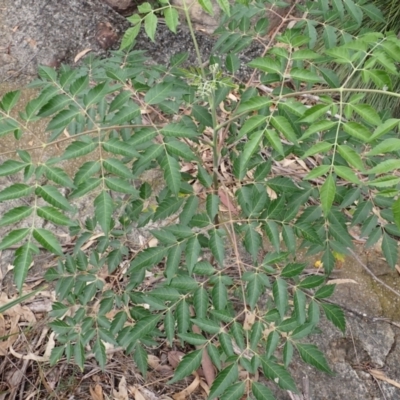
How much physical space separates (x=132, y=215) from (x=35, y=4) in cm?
240

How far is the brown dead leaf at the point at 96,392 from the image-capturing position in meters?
2.20

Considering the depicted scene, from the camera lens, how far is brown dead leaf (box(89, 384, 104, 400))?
7.23ft

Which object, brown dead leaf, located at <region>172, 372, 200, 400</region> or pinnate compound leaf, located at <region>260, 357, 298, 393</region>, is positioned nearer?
pinnate compound leaf, located at <region>260, 357, 298, 393</region>

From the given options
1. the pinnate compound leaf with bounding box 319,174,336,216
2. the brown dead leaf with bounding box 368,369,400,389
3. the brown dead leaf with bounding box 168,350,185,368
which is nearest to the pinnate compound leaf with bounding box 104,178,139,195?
the pinnate compound leaf with bounding box 319,174,336,216

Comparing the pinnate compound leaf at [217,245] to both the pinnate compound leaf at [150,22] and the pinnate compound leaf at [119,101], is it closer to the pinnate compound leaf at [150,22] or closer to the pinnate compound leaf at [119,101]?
the pinnate compound leaf at [119,101]

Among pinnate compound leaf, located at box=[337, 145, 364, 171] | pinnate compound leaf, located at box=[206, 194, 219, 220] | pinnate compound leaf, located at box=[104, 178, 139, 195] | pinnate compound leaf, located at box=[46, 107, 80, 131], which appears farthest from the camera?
pinnate compound leaf, located at box=[206, 194, 219, 220]

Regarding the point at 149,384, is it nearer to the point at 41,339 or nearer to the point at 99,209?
the point at 41,339

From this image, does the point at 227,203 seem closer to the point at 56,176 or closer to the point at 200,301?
the point at 200,301

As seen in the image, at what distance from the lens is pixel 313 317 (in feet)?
5.11

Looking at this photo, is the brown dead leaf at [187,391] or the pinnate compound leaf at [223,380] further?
the brown dead leaf at [187,391]

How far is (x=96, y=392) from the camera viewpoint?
2.21 m

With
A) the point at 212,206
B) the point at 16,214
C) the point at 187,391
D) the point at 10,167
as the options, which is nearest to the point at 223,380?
the point at 212,206

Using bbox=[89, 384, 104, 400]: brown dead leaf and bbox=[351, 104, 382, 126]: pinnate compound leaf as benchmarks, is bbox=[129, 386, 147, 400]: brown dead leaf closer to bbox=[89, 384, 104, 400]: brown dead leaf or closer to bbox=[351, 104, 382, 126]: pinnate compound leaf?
bbox=[89, 384, 104, 400]: brown dead leaf

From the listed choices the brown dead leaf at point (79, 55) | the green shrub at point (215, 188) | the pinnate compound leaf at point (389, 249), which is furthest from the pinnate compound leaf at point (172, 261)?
the brown dead leaf at point (79, 55)
